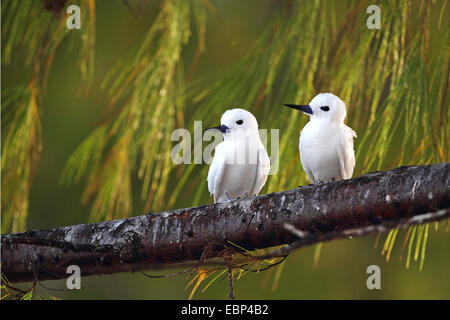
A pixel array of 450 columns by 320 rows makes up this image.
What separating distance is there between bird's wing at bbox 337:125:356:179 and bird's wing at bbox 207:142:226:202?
35 cm

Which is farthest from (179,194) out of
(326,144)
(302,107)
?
(302,107)

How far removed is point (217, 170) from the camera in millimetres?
2061

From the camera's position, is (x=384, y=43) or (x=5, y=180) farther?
(x=5, y=180)

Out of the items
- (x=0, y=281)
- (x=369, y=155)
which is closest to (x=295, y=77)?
(x=369, y=155)

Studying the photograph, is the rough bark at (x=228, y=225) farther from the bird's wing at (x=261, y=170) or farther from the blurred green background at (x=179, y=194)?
the blurred green background at (x=179, y=194)

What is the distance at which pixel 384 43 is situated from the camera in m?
1.36

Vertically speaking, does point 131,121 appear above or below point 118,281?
above

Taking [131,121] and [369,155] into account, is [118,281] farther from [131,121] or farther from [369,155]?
[369,155]

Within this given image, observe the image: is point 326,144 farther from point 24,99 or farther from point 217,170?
point 24,99

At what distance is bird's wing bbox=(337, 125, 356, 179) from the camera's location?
6.15ft

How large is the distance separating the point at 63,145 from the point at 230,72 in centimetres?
239

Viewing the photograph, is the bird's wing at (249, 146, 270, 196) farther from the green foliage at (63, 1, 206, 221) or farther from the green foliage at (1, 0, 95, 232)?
the green foliage at (1, 0, 95, 232)

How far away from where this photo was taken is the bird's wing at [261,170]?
6.53ft

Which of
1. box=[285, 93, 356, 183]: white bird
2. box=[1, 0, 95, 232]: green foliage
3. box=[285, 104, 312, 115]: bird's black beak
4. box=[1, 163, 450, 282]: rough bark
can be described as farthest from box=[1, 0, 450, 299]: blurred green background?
box=[1, 163, 450, 282]: rough bark
